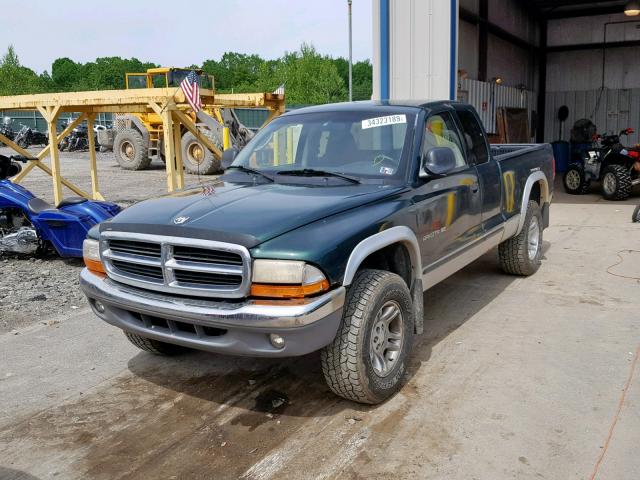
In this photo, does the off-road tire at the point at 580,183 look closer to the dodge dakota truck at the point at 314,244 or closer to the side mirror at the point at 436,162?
the dodge dakota truck at the point at 314,244

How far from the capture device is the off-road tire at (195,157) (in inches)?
700

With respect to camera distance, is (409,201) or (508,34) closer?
(409,201)

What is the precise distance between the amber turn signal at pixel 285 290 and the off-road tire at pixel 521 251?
3.78 meters

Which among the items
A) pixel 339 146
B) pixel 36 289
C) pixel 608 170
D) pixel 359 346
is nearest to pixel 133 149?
pixel 608 170

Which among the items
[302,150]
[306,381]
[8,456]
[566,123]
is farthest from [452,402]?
[566,123]

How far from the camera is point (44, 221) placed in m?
7.07

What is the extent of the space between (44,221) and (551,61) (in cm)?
1880

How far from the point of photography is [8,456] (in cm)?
335

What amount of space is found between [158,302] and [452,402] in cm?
185

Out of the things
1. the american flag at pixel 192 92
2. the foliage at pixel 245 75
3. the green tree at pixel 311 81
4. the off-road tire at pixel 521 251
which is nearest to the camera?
the off-road tire at pixel 521 251

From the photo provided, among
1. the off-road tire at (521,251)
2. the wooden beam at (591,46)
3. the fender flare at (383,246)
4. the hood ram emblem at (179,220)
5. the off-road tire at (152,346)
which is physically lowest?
the off-road tire at (152,346)

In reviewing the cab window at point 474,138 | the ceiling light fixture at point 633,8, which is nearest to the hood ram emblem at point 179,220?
the cab window at point 474,138

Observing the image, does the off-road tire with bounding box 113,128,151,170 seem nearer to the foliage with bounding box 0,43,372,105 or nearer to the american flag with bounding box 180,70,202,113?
the american flag with bounding box 180,70,202,113

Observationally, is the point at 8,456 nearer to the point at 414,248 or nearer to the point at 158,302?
the point at 158,302
